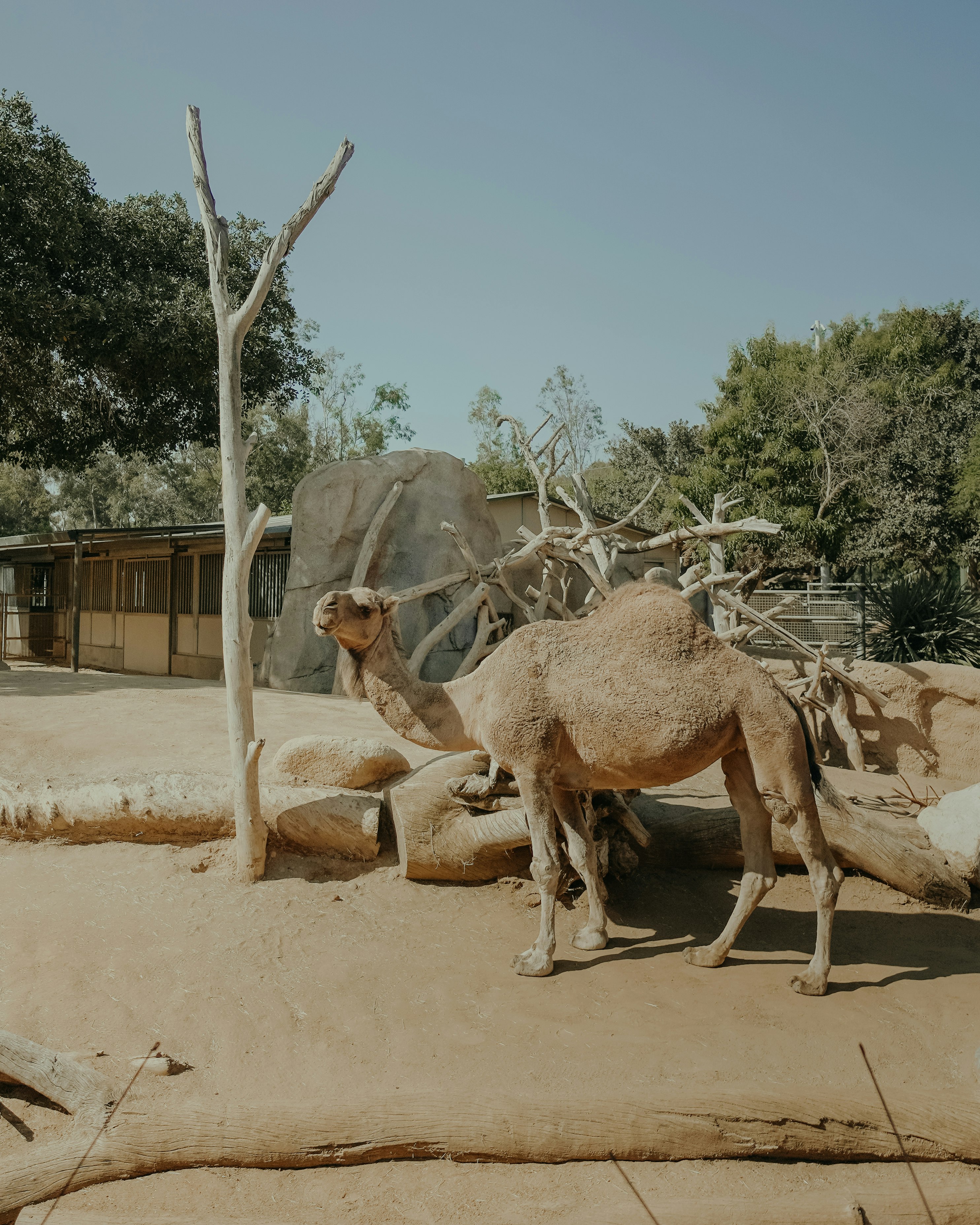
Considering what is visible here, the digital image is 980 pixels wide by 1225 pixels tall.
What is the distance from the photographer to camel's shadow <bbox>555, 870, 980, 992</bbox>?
445 cm

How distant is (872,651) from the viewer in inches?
480

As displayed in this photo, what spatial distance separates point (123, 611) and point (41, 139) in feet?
27.7

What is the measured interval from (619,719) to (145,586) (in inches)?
572

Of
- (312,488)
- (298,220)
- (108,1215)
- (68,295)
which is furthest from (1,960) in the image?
(68,295)

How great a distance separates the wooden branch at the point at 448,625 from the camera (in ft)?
35.0

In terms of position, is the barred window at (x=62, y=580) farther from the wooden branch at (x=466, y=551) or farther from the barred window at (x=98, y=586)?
the wooden branch at (x=466, y=551)

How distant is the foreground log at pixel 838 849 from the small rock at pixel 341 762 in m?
1.66

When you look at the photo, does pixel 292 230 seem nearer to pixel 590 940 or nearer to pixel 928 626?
pixel 590 940

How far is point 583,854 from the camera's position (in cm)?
459

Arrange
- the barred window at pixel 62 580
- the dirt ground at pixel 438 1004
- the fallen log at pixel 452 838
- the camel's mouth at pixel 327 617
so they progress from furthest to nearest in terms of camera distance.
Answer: the barred window at pixel 62 580 < the fallen log at pixel 452 838 < the camel's mouth at pixel 327 617 < the dirt ground at pixel 438 1004

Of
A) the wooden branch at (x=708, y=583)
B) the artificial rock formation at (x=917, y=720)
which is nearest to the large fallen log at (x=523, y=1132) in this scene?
the wooden branch at (x=708, y=583)

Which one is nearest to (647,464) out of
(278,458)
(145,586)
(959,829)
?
(278,458)

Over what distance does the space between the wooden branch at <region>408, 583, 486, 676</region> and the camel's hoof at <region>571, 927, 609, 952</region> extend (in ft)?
19.1

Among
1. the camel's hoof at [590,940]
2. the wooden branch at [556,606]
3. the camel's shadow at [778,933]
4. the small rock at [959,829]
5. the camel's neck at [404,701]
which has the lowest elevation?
the camel's shadow at [778,933]
